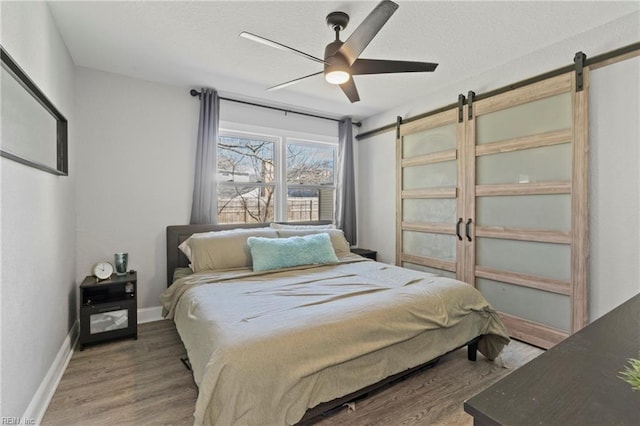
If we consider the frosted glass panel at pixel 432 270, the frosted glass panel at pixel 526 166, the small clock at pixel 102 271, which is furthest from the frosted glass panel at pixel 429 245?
the small clock at pixel 102 271

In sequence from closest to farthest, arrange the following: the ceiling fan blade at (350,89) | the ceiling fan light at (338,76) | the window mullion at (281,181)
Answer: the ceiling fan light at (338,76) < the ceiling fan blade at (350,89) < the window mullion at (281,181)

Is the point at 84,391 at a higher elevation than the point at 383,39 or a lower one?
lower

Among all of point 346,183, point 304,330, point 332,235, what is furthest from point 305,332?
point 346,183

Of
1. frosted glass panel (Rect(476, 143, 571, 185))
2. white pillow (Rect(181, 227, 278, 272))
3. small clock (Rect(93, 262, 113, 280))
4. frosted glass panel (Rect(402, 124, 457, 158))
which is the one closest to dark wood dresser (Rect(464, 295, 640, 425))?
frosted glass panel (Rect(476, 143, 571, 185))

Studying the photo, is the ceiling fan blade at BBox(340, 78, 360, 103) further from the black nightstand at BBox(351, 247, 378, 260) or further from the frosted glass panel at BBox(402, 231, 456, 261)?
the black nightstand at BBox(351, 247, 378, 260)

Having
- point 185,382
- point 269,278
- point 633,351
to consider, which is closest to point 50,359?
point 185,382

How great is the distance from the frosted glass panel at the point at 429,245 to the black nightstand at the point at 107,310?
10.7 feet

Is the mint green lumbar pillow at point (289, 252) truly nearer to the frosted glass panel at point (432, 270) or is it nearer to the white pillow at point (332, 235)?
the white pillow at point (332, 235)

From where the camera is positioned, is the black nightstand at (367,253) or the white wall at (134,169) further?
the black nightstand at (367,253)

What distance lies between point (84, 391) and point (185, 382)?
656mm

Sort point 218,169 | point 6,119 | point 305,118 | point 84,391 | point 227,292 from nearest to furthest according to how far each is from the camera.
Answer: point 6,119
point 84,391
point 227,292
point 218,169
point 305,118

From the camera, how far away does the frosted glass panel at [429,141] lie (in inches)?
144

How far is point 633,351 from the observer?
0.91 metres

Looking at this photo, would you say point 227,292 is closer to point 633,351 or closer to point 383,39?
point 633,351
